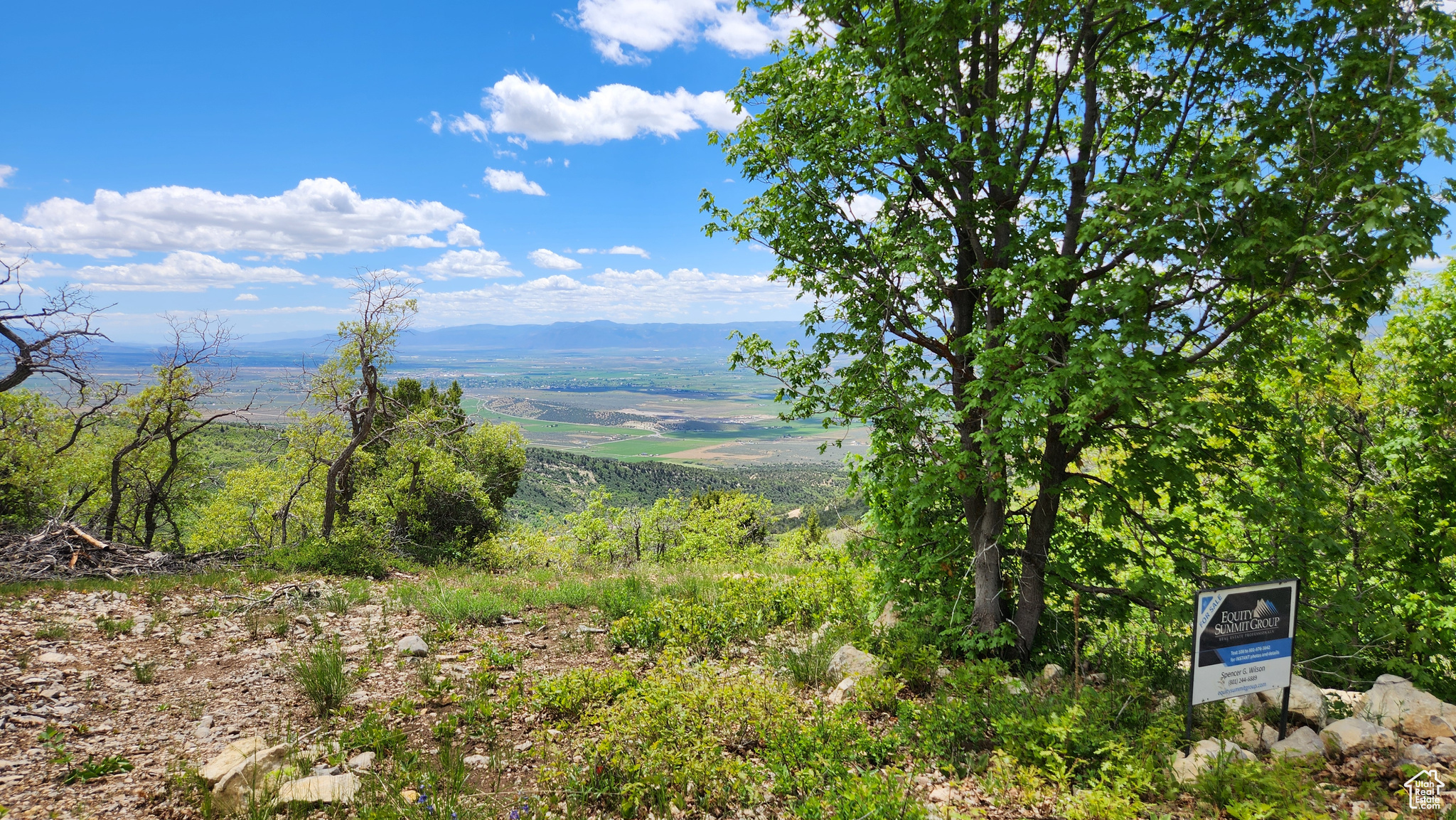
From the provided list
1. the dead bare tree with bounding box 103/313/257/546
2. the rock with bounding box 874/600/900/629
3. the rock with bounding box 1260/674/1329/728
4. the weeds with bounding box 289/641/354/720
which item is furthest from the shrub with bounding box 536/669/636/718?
the dead bare tree with bounding box 103/313/257/546

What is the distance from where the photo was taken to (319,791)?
419 cm

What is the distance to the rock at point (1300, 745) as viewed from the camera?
14.9 feet

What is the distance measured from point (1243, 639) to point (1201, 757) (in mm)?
1123

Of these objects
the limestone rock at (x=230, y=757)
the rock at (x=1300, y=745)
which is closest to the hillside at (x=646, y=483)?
the rock at (x=1300, y=745)

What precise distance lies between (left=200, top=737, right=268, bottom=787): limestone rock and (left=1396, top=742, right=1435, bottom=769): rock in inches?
348

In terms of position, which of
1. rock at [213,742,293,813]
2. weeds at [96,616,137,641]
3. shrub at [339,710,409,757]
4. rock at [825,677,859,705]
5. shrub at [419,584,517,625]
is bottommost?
shrub at [419,584,517,625]

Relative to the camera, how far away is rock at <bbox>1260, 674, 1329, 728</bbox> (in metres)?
5.29

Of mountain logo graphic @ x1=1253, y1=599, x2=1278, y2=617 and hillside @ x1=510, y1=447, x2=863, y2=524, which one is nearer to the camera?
mountain logo graphic @ x1=1253, y1=599, x2=1278, y2=617

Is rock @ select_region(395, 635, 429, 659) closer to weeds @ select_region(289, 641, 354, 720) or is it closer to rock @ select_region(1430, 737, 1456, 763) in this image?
weeds @ select_region(289, 641, 354, 720)

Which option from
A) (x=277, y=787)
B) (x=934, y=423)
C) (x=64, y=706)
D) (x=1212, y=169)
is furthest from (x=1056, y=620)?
(x=64, y=706)

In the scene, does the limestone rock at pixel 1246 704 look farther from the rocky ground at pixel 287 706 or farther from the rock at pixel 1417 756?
the rock at pixel 1417 756

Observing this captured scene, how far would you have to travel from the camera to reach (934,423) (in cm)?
676

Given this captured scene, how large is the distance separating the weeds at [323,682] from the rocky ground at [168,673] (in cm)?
11

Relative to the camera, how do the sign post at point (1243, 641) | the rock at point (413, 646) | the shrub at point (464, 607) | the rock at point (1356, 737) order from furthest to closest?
the shrub at point (464, 607) → the rock at point (413, 646) → the sign post at point (1243, 641) → the rock at point (1356, 737)
